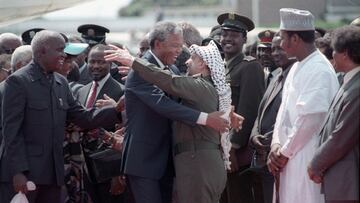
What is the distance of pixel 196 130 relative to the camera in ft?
25.1

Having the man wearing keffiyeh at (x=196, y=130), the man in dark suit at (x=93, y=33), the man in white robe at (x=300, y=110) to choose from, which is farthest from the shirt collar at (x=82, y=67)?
the man in white robe at (x=300, y=110)

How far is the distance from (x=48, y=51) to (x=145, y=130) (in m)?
Answer: 1.03

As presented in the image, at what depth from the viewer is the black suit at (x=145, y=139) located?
770 centimetres

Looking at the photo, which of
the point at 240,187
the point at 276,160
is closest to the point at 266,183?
the point at 240,187

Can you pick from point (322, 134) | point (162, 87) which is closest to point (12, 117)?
point (162, 87)

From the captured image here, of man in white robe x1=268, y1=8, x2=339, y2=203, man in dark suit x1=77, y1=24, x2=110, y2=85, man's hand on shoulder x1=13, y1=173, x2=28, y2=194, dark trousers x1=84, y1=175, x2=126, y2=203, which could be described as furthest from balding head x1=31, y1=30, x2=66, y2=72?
man in dark suit x1=77, y1=24, x2=110, y2=85

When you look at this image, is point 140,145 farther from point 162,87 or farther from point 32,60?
point 32,60

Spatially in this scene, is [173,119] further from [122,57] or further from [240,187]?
[240,187]

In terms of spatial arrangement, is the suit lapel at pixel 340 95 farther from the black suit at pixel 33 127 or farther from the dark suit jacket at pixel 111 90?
the dark suit jacket at pixel 111 90

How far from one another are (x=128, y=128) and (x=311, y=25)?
168 cm

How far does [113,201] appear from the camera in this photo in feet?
30.1

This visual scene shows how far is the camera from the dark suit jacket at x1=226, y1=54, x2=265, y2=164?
9266mm

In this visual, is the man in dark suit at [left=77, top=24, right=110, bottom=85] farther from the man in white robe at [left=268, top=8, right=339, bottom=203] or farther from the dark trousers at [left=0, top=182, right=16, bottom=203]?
the man in white robe at [left=268, top=8, right=339, bottom=203]

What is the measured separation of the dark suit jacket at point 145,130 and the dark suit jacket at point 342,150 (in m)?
1.39
